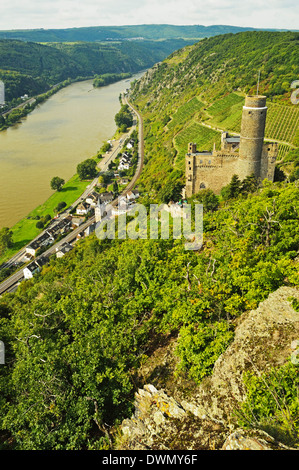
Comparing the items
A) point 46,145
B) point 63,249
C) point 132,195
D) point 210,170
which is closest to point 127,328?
point 210,170

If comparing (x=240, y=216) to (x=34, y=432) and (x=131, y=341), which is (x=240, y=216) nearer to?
(x=131, y=341)

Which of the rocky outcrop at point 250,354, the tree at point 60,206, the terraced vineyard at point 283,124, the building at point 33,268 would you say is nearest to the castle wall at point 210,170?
the terraced vineyard at point 283,124

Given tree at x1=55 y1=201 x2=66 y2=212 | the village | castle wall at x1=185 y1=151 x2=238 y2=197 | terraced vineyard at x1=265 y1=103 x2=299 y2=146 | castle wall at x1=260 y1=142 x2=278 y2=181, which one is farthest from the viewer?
tree at x1=55 y1=201 x2=66 y2=212

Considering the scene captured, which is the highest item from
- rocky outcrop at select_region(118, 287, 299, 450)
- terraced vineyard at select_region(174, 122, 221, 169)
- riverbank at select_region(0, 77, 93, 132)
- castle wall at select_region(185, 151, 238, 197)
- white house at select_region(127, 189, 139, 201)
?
rocky outcrop at select_region(118, 287, 299, 450)

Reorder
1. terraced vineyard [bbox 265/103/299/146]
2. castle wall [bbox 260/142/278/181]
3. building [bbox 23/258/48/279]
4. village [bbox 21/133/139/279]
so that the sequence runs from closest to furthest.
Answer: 1. castle wall [bbox 260/142/278/181]
2. building [bbox 23/258/48/279]
3. village [bbox 21/133/139/279]
4. terraced vineyard [bbox 265/103/299/146]

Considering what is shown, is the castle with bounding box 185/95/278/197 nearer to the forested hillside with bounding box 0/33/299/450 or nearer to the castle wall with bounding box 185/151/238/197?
the castle wall with bounding box 185/151/238/197

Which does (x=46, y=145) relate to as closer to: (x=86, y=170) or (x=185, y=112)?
(x=86, y=170)

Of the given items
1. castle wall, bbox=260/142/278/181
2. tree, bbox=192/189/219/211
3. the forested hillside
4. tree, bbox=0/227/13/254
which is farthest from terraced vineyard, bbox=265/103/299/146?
tree, bbox=0/227/13/254

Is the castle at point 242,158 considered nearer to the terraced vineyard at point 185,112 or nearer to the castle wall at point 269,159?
the castle wall at point 269,159
